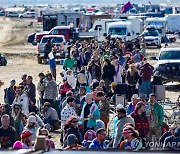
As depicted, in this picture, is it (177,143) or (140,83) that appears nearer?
(177,143)

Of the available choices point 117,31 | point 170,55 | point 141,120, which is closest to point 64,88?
point 141,120

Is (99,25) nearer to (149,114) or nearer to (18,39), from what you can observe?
(18,39)

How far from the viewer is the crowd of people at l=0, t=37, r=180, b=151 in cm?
1052

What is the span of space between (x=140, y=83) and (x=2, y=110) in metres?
7.10

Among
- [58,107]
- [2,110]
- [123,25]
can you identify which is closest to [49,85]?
[58,107]

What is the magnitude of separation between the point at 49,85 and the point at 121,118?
606 centimetres

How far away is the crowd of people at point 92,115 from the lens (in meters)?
10.5

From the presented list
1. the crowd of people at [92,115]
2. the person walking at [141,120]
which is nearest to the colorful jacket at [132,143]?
the crowd of people at [92,115]

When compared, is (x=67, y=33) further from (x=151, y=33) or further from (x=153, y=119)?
(x=153, y=119)

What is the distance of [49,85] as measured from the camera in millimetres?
17469

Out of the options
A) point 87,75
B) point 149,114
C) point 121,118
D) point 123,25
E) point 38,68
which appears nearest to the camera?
point 121,118

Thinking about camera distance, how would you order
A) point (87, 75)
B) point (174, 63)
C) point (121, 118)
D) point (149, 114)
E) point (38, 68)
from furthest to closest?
point (38, 68), point (174, 63), point (87, 75), point (149, 114), point (121, 118)

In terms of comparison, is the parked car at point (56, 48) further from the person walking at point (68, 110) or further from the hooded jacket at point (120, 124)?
the hooded jacket at point (120, 124)

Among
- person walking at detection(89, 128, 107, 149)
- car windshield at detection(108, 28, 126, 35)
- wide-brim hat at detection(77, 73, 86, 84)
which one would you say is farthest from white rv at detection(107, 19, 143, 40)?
person walking at detection(89, 128, 107, 149)
